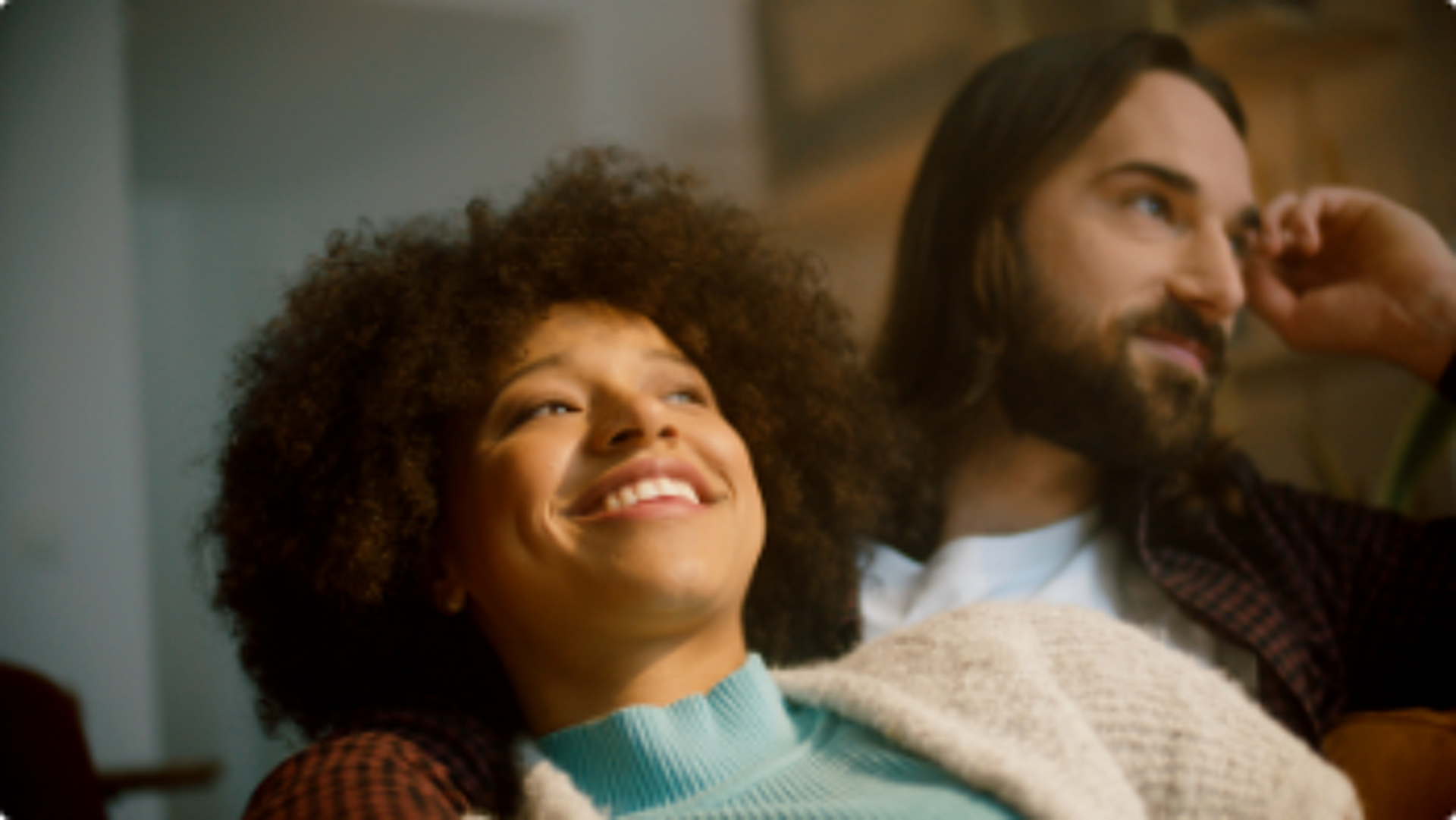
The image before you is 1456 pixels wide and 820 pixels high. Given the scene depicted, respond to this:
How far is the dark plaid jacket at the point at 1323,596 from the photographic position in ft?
4.12

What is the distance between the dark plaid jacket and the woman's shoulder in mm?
802

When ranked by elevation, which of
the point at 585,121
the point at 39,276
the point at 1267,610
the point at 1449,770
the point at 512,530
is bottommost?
the point at 1449,770

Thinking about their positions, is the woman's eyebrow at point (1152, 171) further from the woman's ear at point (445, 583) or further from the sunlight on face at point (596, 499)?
the woman's ear at point (445, 583)

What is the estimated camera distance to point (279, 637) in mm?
1175

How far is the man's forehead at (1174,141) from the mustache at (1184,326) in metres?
0.16

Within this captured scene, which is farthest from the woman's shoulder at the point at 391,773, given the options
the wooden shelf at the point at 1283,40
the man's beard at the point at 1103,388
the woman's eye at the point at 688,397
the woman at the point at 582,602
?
the wooden shelf at the point at 1283,40

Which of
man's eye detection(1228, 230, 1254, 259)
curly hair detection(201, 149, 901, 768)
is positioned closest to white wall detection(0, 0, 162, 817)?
curly hair detection(201, 149, 901, 768)

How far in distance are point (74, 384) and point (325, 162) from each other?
1.19 feet

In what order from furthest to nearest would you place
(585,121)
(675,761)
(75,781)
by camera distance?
(585,121) → (75,781) → (675,761)

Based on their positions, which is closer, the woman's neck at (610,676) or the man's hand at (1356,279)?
the woman's neck at (610,676)

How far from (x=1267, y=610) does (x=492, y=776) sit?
2.90 ft

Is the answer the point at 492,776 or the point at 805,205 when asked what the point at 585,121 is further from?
the point at 492,776

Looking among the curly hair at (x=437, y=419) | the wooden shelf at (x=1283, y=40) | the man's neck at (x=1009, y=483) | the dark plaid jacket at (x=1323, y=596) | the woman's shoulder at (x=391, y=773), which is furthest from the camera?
the wooden shelf at (x=1283, y=40)

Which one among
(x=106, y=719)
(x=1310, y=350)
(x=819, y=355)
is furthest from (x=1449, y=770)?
(x=106, y=719)
